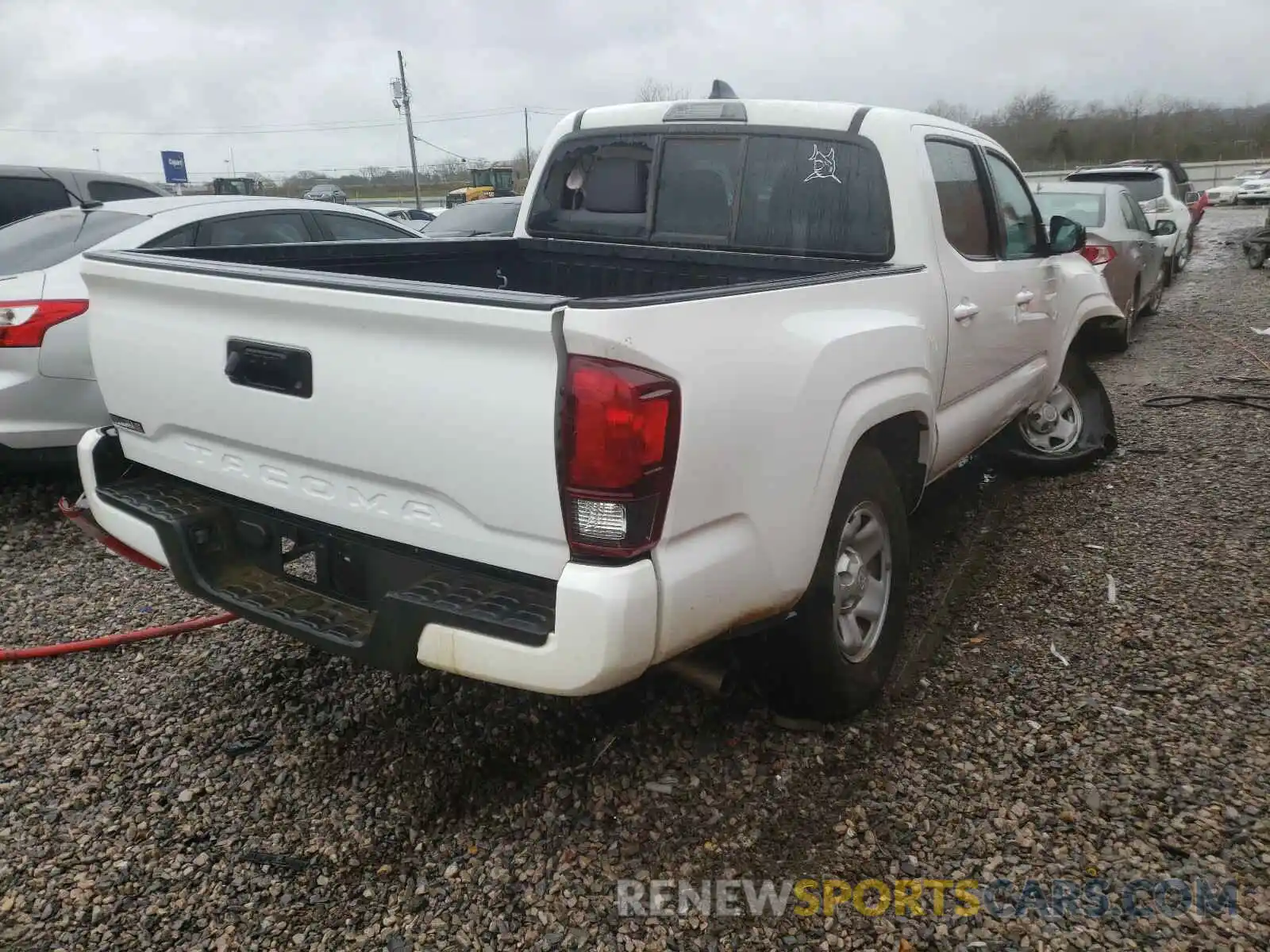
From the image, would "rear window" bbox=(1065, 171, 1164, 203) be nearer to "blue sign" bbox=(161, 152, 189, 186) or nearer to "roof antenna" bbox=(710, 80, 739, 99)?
"roof antenna" bbox=(710, 80, 739, 99)

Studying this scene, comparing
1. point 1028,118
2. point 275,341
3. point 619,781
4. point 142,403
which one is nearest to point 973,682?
point 619,781

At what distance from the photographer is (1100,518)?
4.84m

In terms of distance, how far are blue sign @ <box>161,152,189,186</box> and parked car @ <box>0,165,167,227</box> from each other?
23.3 meters

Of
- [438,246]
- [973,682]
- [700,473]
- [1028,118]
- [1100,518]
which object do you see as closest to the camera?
[700,473]

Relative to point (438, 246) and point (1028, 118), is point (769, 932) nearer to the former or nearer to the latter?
point (438, 246)

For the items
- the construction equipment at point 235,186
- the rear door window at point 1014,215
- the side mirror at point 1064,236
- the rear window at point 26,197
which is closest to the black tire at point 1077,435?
the side mirror at point 1064,236

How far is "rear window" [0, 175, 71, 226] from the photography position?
22.9 ft

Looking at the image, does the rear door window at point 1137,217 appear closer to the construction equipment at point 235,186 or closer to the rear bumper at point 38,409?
the rear bumper at point 38,409

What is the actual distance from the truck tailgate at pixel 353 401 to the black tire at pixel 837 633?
921 millimetres

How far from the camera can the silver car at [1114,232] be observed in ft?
28.0

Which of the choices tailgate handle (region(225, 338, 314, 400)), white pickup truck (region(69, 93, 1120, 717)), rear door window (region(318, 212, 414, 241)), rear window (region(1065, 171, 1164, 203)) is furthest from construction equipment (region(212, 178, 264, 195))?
tailgate handle (region(225, 338, 314, 400))

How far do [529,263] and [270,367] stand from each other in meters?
2.02

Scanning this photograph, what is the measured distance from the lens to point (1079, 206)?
356 inches

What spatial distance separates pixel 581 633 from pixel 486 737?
117 centimetres
